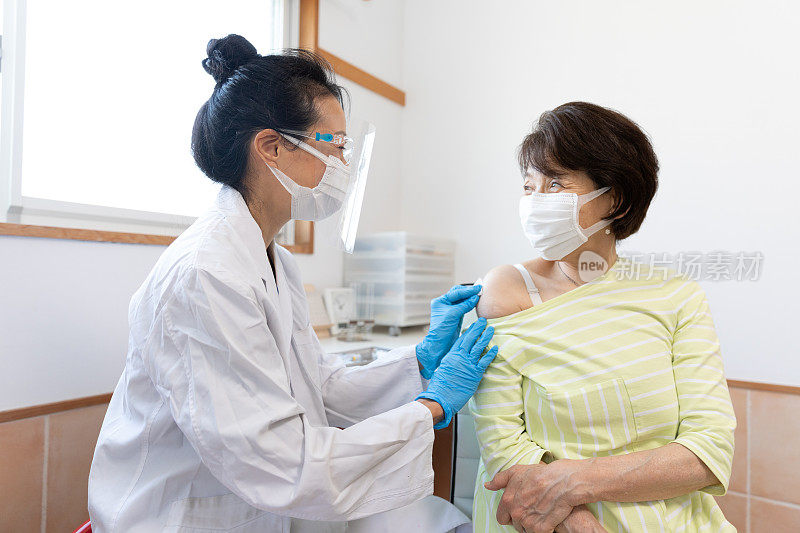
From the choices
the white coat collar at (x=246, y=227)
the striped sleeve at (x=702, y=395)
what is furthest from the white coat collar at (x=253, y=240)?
the striped sleeve at (x=702, y=395)

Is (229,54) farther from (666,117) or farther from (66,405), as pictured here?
(666,117)

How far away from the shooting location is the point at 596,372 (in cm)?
105

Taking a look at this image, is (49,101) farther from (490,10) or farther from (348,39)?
(490,10)

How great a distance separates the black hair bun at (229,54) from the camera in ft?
3.64

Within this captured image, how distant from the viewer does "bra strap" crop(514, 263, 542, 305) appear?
119 cm

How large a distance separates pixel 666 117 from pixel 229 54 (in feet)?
5.30

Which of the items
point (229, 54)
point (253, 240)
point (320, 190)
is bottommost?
point (253, 240)

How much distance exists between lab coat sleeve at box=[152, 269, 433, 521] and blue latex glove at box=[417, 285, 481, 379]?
385 millimetres

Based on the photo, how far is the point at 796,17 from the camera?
168 cm

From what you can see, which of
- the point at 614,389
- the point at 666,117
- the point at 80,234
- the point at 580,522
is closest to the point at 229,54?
the point at 80,234

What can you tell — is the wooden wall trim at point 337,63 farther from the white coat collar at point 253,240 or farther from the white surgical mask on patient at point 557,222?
the white surgical mask on patient at point 557,222

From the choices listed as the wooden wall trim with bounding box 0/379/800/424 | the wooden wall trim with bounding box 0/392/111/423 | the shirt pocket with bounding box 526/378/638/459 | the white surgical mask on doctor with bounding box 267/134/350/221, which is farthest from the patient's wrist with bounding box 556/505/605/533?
the wooden wall trim with bounding box 0/392/111/423

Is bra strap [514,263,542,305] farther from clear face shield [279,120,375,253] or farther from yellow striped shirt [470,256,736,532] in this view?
clear face shield [279,120,375,253]

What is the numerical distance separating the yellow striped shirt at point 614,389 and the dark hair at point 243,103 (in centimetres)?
67
